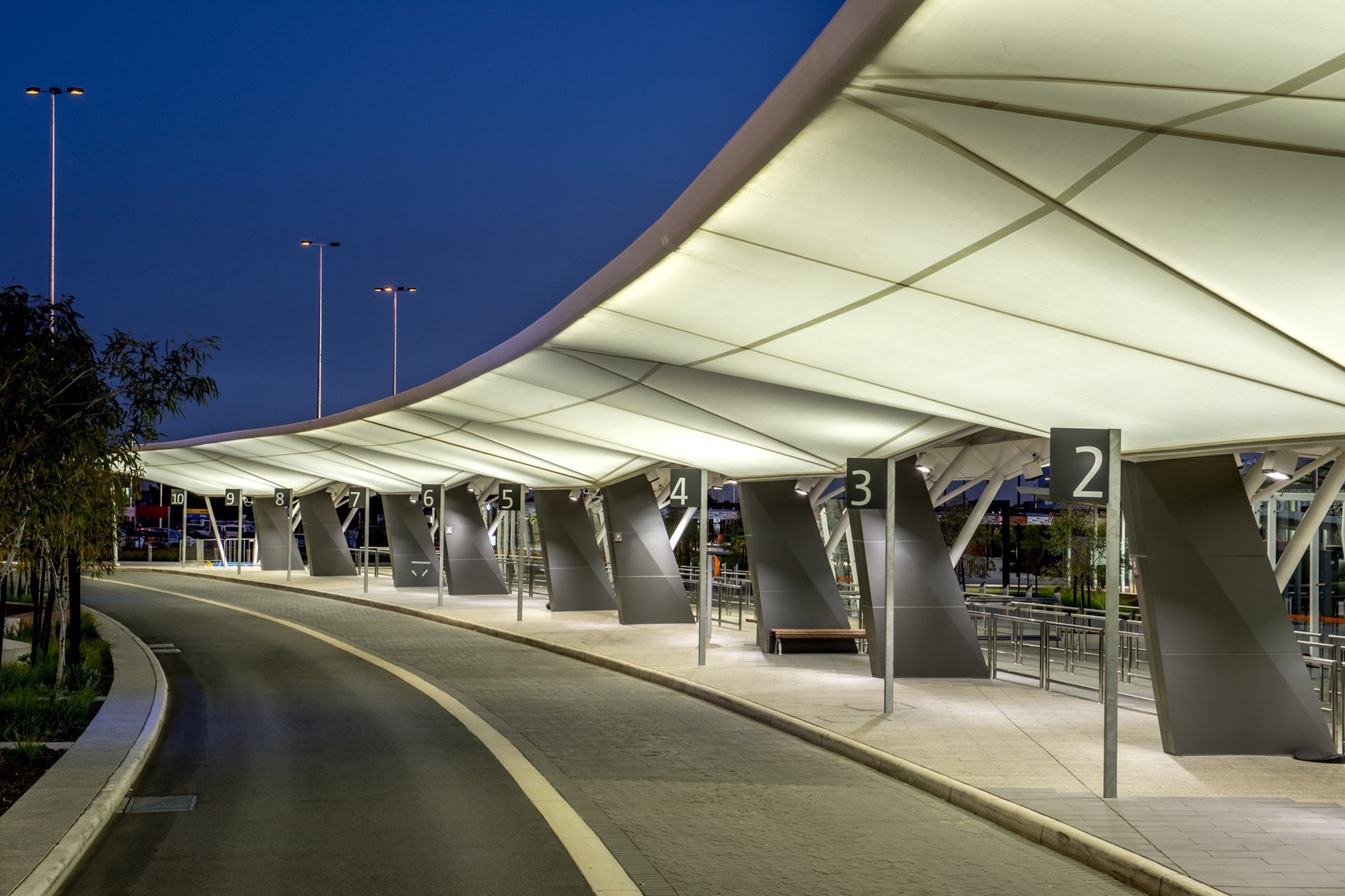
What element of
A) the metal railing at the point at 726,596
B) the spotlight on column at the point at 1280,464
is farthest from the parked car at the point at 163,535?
the spotlight on column at the point at 1280,464

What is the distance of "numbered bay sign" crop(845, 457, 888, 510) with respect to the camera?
45.4ft

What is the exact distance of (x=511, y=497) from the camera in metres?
28.3

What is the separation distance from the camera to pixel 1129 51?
465 centimetres

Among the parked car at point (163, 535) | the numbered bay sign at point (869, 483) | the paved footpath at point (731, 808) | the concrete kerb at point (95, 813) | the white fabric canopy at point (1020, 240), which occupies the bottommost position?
the paved footpath at point (731, 808)

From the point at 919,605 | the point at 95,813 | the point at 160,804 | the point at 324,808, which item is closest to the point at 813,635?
the point at 919,605

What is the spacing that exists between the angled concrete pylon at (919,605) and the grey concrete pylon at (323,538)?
113 feet

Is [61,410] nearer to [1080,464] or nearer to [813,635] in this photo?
[1080,464]

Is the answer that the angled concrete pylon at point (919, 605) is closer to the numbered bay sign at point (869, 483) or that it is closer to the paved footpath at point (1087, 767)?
the paved footpath at point (1087, 767)

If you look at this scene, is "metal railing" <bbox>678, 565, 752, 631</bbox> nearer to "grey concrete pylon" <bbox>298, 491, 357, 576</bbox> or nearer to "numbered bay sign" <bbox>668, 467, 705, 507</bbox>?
"numbered bay sign" <bbox>668, 467, 705, 507</bbox>

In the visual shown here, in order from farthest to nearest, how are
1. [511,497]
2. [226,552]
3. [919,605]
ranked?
[226,552] → [511,497] → [919,605]

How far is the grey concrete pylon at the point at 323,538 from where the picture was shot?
48000mm

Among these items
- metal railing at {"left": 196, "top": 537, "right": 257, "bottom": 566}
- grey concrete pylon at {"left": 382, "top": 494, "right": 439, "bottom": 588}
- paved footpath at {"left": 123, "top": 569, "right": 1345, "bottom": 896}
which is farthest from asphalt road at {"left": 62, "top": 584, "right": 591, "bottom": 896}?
metal railing at {"left": 196, "top": 537, "right": 257, "bottom": 566}

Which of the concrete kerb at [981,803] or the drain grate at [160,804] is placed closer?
the concrete kerb at [981,803]

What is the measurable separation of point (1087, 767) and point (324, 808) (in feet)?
20.8
